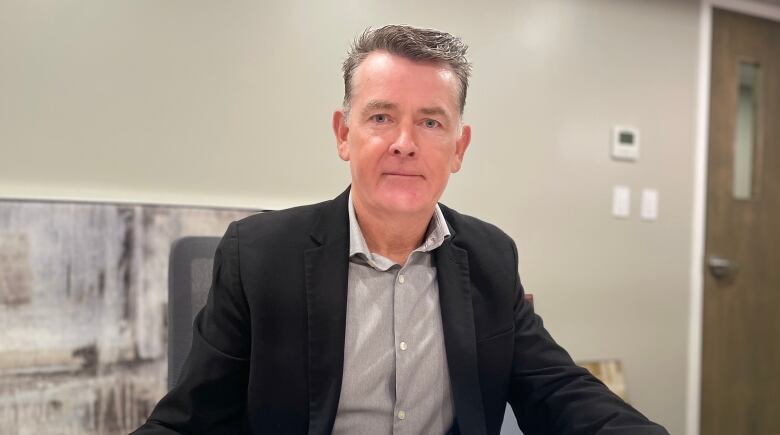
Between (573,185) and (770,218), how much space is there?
130cm

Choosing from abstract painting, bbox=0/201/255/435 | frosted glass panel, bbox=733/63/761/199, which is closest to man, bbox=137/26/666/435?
abstract painting, bbox=0/201/255/435

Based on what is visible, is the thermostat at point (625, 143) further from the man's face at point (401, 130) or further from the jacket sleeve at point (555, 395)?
the man's face at point (401, 130)

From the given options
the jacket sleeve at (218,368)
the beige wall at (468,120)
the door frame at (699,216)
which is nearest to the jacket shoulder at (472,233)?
the jacket sleeve at (218,368)

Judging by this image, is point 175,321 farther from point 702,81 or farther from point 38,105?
point 702,81

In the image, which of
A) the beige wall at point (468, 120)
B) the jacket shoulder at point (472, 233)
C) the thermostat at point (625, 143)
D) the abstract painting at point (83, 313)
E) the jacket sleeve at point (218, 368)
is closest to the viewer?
the jacket sleeve at point (218, 368)

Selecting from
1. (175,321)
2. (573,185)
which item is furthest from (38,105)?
(573,185)

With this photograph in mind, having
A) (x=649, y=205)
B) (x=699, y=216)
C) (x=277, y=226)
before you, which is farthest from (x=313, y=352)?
(x=699, y=216)

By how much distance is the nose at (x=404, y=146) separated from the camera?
1.10 metres

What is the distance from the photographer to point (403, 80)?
1104 mm

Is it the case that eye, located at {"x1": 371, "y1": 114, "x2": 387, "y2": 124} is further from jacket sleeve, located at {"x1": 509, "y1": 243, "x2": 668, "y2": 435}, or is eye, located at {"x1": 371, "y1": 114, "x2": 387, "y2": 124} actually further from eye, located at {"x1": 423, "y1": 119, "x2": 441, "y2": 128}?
jacket sleeve, located at {"x1": 509, "y1": 243, "x2": 668, "y2": 435}

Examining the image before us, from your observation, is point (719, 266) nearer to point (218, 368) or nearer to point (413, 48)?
point (413, 48)

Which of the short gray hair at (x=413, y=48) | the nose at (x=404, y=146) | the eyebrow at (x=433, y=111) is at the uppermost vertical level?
the short gray hair at (x=413, y=48)

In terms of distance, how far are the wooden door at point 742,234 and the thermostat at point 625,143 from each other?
19.6 inches

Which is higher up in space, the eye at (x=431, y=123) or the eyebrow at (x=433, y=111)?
the eyebrow at (x=433, y=111)
